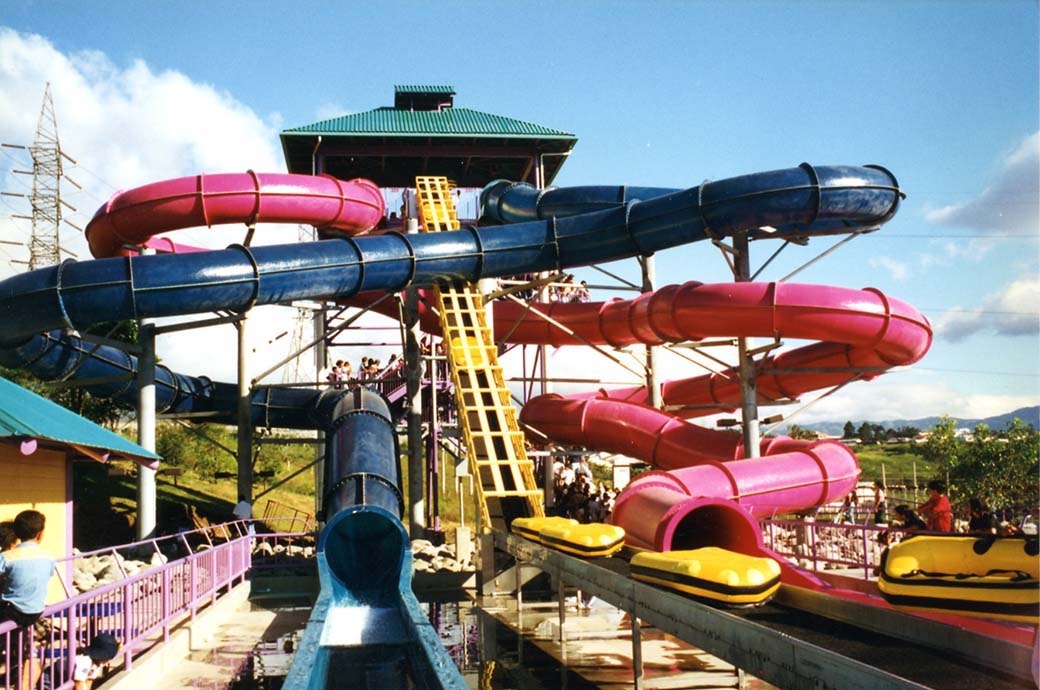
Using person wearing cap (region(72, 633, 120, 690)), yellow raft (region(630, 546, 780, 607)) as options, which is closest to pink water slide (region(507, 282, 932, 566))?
yellow raft (region(630, 546, 780, 607))

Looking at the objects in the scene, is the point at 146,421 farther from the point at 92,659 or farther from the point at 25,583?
the point at 25,583

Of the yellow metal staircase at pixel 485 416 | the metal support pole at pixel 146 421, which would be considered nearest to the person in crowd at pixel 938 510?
the yellow metal staircase at pixel 485 416

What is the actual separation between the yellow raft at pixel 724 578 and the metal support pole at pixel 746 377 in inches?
321

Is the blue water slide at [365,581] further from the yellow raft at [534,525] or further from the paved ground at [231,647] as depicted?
the yellow raft at [534,525]

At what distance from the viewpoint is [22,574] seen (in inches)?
234

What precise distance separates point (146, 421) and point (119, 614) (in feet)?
28.7

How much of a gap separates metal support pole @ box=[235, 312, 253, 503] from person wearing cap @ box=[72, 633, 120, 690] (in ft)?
38.7

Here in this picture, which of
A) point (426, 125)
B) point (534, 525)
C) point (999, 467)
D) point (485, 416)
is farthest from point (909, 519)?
point (999, 467)

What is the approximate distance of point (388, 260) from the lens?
15.6 metres

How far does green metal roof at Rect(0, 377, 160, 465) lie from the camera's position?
8203 millimetres

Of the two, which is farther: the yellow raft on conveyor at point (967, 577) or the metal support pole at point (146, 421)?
the metal support pole at point (146, 421)

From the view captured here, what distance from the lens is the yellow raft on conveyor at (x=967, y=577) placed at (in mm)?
5637

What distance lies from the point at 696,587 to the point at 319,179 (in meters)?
12.3

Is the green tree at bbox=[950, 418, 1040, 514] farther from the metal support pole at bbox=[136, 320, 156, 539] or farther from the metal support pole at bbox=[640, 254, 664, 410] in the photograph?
the metal support pole at bbox=[136, 320, 156, 539]
